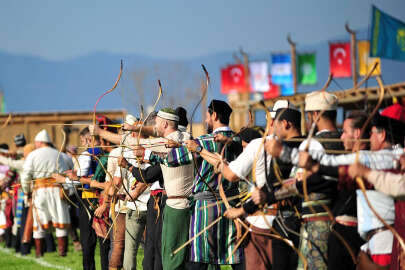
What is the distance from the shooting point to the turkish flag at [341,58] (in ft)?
105

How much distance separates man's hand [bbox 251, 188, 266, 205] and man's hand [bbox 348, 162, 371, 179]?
27.1 inches

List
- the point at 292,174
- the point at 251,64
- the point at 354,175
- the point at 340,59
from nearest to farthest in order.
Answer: the point at 354,175 → the point at 292,174 → the point at 340,59 → the point at 251,64

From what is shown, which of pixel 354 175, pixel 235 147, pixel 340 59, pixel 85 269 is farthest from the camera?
pixel 340 59

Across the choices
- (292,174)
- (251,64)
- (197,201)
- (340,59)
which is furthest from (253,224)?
(251,64)

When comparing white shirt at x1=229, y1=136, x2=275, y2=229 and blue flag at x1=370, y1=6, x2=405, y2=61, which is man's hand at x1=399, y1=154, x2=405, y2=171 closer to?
white shirt at x1=229, y1=136, x2=275, y2=229

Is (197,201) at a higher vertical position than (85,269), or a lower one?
higher

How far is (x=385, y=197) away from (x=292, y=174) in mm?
779

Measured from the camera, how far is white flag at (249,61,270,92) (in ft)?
129

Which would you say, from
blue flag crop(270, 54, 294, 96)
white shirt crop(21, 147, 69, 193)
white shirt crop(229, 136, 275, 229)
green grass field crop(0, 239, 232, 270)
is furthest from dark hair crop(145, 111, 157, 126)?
blue flag crop(270, 54, 294, 96)

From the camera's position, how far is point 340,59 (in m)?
32.3

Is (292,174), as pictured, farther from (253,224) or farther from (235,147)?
(235,147)

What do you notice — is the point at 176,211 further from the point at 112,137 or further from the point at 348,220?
the point at 348,220

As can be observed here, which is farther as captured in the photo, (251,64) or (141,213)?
(251,64)

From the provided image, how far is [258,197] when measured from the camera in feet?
14.3
